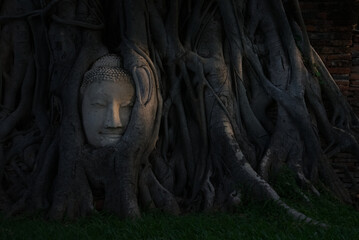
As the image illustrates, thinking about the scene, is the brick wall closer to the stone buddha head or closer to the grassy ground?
the grassy ground

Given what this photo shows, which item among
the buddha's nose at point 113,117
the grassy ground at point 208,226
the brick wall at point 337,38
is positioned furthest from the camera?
the brick wall at point 337,38

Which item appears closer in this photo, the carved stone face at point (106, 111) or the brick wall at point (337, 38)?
the carved stone face at point (106, 111)

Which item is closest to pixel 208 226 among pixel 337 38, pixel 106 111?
pixel 106 111

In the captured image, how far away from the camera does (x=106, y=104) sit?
11.2 feet

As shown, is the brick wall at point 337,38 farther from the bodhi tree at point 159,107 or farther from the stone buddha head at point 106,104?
the stone buddha head at point 106,104

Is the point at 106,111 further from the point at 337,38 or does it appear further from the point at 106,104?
the point at 337,38

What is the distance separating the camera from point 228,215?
3.11m

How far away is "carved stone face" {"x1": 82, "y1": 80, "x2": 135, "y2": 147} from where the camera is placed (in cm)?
337

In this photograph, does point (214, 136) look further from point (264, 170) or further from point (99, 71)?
point (99, 71)

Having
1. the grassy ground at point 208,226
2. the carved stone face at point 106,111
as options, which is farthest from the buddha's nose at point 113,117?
the grassy ground at point 208,226

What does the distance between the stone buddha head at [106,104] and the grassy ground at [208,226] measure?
2.24 feet

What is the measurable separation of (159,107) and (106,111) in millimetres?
474

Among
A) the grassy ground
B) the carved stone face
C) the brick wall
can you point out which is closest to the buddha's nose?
the carved stone face

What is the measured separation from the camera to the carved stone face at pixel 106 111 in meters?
3.37
